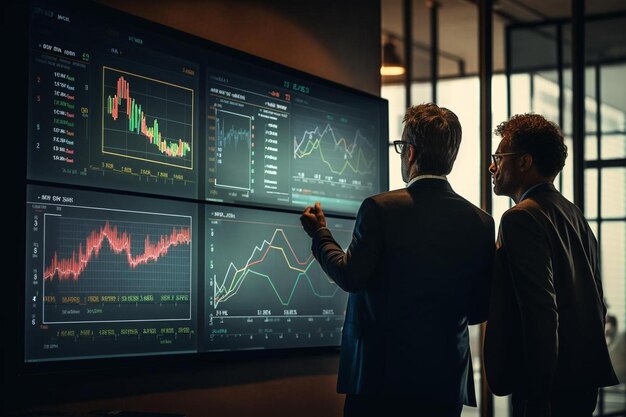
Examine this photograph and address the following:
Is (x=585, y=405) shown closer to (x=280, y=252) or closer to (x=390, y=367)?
(x=390, y=367)

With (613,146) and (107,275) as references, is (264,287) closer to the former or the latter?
(107,275)

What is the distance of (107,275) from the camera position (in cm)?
263

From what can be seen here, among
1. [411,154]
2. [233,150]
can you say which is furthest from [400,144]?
[233,150]

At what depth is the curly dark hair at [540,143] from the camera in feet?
9.53

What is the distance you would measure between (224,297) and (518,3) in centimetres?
491

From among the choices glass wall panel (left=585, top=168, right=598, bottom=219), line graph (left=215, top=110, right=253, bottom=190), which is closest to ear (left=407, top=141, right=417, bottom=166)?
line graph (left=215, top=110, right=253, bottom=190)

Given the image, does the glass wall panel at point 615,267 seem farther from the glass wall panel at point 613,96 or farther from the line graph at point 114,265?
the line graph at point 114,265

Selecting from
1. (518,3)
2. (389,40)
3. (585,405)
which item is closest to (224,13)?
(585,405)

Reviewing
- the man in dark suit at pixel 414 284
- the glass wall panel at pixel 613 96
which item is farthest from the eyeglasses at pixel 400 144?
the glass wall panel at pixel 613 96

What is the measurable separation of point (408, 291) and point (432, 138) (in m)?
0.48

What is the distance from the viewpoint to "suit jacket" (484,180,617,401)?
8.67 ft

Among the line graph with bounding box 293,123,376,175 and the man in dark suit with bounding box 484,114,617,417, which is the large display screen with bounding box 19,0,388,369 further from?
the man in dark suit with bounding box 484,114,617,417

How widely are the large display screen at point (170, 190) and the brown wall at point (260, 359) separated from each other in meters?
→ 0.11

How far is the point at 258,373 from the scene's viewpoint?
3.34 meters
